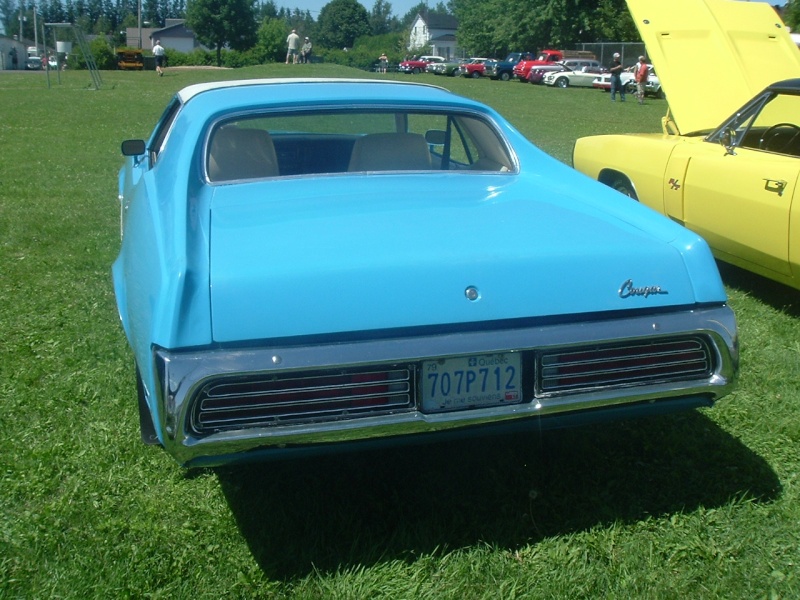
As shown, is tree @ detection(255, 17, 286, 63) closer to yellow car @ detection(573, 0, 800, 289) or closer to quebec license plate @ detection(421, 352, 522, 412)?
yellow car @ detection(573, 0, 800, 289)

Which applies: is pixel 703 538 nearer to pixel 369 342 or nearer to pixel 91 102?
pixel 369 342

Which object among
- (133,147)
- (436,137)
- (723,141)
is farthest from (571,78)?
(133,147)

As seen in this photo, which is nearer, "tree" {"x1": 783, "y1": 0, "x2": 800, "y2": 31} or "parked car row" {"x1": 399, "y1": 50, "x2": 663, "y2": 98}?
"parked car row" {"x1": 399, "y1": 50, "x2": 663, "y2": 98}

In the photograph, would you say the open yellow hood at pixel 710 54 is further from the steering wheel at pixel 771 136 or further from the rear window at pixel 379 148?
the rear window at pixel 379 148

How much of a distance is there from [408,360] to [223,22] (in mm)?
67140

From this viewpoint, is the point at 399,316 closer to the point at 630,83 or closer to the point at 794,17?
the point at 630,83

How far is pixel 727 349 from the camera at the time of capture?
8.71 ft

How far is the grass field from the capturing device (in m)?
2.53

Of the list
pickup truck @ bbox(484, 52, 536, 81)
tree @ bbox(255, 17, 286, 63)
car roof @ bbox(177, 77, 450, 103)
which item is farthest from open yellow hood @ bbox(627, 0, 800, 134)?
tree @ bbox(255, 17, 286, 63)

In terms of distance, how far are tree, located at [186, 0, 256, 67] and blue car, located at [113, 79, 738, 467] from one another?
208 ft

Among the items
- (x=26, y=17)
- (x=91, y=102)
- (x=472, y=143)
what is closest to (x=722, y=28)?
(x=472, y=143)

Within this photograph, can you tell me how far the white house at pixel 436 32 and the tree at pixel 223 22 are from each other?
39.2 metres

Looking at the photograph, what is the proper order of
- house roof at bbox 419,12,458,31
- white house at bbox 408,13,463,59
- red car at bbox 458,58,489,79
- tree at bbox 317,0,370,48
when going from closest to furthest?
red car at bbox 458,58,489,79 → tree at bbox 317,0,370,48 → white house at bbox 408,13,463,59 → house roof at bbox 419,12,458,31

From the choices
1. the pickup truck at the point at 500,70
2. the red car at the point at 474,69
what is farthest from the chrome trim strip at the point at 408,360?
the red car at the point at 474,69
